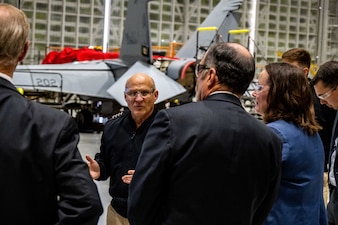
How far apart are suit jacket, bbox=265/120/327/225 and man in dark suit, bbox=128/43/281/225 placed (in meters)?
0.32

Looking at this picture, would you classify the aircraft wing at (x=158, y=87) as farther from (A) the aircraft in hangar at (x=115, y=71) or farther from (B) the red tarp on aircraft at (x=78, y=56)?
(B) the red tarp on aircraft at (x=78, y=56)

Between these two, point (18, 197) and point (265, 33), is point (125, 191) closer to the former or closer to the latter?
point (18, 197)

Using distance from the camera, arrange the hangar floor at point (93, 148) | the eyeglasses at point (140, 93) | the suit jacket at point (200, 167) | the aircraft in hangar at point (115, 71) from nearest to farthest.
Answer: the suit jacket at point (200, 167) < the eyeglasses at point (140, 93) < the hangar floor at point (93, 148) < the aircraft in hangar at point (115, 71)

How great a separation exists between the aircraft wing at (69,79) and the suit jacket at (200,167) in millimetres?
10664

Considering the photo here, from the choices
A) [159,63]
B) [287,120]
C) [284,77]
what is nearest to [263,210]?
[287,120]

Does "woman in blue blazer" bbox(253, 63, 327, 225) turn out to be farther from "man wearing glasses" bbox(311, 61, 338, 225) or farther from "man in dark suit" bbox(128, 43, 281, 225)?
"man wearing glasses" bbox(311, 61, 338, 225)

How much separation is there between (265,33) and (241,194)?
2236 centimetres

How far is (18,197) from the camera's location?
1.58 meters

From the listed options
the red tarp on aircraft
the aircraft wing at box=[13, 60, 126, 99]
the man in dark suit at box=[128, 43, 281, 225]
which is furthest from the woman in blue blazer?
the red tarp on aircraft

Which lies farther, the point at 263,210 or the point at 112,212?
the point at 112,212

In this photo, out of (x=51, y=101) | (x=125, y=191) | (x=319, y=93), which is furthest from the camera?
(x=51, y=101)

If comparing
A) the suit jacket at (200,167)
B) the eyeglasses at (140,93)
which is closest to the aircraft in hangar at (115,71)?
the eyeglasses at (140,93)

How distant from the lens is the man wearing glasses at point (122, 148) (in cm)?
292

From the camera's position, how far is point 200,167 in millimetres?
1844
